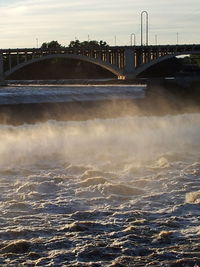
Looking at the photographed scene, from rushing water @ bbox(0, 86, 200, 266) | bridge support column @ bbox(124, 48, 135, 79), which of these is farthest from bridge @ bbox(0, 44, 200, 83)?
rushing water @ bbox(0, 86, 200, 266)

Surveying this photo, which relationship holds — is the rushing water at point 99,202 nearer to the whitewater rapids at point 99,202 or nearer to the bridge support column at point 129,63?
the whitewater rapids at point 99,202

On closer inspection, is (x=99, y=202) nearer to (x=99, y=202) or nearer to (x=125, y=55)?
(x=99, y=202)

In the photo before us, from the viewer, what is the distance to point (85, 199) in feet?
38.8

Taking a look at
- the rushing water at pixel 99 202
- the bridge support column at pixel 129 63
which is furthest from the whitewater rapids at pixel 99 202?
the bridge support column at pixel 129 63

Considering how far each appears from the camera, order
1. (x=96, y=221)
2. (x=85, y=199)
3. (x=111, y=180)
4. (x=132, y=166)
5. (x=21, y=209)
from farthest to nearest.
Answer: (x=132, y=166), (x=111, y=180), (x=85, y=199), (x=21, y=209), (x=96, y=221)

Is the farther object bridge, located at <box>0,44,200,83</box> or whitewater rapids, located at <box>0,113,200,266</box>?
bridge, located at <box>0,44,200,83</box>

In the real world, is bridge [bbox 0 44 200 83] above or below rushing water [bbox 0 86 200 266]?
above

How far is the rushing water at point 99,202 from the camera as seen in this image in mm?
8680

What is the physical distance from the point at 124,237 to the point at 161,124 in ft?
61.3

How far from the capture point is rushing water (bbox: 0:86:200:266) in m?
8.68

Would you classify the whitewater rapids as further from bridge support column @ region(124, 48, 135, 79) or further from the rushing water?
bridge support column @ region(124, 48, 135, 79)

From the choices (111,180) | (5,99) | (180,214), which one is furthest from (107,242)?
(5,99)

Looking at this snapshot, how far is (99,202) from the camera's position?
1165 centimetres

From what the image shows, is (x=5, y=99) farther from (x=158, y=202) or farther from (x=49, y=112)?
(x=158, y=202)
